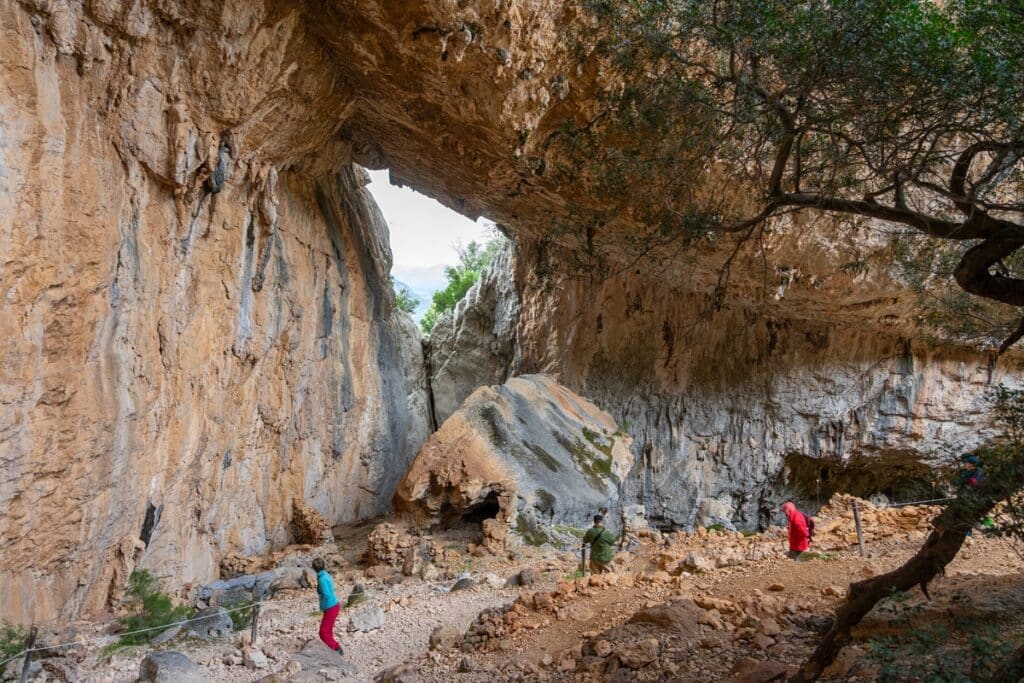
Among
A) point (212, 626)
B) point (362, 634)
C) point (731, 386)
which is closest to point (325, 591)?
point (362, 634)

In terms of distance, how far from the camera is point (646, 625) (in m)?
6.06

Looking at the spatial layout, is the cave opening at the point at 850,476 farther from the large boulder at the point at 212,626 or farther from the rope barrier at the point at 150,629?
the large boulder at the point at 212,626

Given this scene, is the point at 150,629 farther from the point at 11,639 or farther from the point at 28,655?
the point at 28,655

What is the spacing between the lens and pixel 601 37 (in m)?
7.97

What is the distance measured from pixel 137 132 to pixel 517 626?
7122mm

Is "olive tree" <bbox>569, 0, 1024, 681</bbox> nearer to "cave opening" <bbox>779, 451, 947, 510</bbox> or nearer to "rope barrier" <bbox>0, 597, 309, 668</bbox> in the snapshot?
"rope barrier" <bbox>0, 597, 309, 668</bbox>

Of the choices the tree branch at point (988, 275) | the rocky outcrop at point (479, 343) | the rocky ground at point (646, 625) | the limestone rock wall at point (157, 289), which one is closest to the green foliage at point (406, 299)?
the rocky outcrop at point (479, 343)

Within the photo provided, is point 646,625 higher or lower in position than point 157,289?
lower

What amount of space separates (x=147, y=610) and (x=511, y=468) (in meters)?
6.70

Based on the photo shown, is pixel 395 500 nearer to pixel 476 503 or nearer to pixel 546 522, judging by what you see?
pixel 476 503

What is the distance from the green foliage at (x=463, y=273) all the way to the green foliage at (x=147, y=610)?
20.0 metres

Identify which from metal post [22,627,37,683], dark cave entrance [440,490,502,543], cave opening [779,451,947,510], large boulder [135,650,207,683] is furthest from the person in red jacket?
cave opening [779,451,947,510]

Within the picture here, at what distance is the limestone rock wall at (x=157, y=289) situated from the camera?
21.9 ft

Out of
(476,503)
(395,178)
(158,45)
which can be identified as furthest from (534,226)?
(158,45)
